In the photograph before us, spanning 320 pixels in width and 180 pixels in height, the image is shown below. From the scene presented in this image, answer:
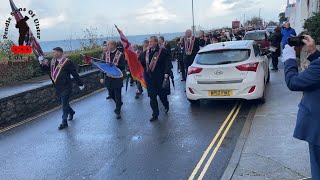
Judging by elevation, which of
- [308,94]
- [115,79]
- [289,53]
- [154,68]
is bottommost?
[115,79]

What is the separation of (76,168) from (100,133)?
2052 millimetres

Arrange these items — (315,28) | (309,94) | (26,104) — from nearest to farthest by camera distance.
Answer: (309,94) → (26,104) → (315,28)

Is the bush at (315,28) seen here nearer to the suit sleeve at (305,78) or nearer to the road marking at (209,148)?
the road marking at (209,148)

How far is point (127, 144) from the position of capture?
7035 millimetres

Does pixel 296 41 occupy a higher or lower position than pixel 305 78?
higher

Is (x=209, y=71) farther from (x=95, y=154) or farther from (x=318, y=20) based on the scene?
(x=318, y=20)

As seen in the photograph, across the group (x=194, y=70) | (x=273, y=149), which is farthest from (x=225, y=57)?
(x=273, y=149)

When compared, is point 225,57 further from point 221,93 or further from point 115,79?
point 115,79

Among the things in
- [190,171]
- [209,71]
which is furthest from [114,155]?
[209,71]

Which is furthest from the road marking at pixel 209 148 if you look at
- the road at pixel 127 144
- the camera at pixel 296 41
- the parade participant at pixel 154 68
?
the camera at pixel 296 41

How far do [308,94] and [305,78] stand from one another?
244 millimetres

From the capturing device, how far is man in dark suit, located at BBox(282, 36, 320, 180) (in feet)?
11.0

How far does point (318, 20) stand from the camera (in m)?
13.8

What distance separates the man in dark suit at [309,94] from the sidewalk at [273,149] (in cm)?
141
